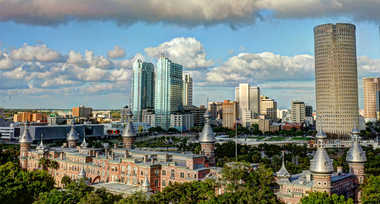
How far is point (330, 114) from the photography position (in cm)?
19975

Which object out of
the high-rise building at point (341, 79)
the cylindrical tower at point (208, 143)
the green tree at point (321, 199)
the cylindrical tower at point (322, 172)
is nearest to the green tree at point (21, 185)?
the cylindrical tower at point (208, 143)

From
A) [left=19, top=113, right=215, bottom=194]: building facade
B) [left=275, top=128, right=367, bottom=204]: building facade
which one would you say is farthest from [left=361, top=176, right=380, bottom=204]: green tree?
[left=19, top=113, right=215, bottom=194]: building facade

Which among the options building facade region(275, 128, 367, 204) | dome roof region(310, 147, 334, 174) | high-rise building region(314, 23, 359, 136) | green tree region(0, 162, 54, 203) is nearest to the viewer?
dome roof region(310, 147, 334, 174)

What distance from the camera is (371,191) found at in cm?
5434

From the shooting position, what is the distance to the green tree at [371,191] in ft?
173

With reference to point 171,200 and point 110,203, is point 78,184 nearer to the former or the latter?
point 110,203

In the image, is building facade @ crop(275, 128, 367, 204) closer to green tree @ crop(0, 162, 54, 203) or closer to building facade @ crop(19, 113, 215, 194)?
building facade @ crop(19, 113, 215, 194)

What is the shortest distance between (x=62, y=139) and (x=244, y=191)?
6136 inches

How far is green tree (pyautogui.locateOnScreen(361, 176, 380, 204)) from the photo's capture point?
52.8 m

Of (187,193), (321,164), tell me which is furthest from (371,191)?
(187,193)

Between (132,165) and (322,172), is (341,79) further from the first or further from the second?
(322,172)

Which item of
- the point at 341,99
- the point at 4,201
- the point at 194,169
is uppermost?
the point at 341,99

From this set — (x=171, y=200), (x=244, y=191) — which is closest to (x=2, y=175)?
(x=171, y=200)

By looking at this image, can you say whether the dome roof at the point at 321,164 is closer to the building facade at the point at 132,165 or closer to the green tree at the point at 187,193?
the green tree at the point at 187,193
